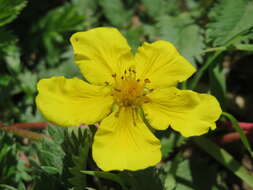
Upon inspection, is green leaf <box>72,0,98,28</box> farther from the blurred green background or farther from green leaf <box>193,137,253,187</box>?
green leaf <box>193,137,253,187</box>

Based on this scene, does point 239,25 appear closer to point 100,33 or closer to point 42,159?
point 100,33

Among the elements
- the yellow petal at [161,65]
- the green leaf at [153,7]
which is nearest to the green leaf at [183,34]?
the green leaf at [153,7]

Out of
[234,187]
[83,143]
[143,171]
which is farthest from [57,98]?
[234,187]

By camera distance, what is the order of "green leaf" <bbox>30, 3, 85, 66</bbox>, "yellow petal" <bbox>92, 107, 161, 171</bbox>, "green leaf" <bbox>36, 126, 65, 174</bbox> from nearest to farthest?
"yellow petal" <bbox>92, 107, 161, 171</bbox>, "green leaf" <bbox>36, 126, 65, 174</bbox>, "green leaf" <bbox>30, 3, 85, 66</bbox>

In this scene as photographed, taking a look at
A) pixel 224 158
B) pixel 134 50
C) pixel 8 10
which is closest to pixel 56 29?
pixel 8 10

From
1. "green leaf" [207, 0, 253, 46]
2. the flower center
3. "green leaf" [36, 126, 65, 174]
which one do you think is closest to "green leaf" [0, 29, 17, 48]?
"green leaf" [36, 126, 65, 174]

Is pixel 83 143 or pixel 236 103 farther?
pixel 236 103
